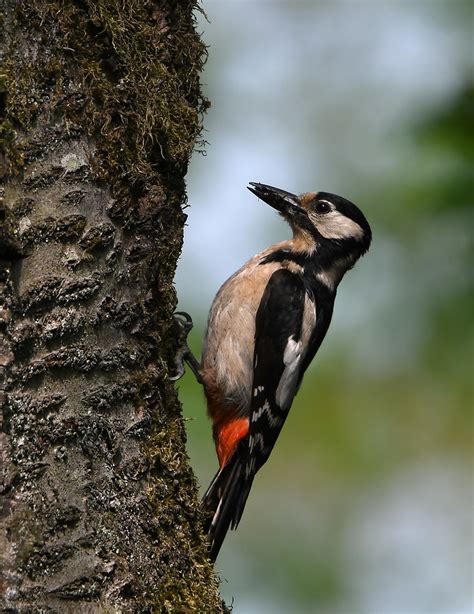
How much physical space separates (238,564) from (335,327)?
8.00ft

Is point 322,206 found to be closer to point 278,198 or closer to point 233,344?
point 278,198

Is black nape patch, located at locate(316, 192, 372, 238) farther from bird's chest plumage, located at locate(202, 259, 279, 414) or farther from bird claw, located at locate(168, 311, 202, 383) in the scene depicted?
bird claw, located at locate(168, 311, 202, 383)

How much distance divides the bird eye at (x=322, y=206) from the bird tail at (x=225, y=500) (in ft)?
5.20

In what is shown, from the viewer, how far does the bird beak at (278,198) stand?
5.25 metres

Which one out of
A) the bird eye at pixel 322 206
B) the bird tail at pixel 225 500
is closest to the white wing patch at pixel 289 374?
the bird tail at pixel 225 500

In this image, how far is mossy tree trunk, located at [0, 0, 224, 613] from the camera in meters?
2.76

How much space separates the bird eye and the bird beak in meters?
0.10

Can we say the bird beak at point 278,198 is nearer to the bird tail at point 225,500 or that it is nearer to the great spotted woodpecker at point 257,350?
the great spotted woodpecker at point 257,350

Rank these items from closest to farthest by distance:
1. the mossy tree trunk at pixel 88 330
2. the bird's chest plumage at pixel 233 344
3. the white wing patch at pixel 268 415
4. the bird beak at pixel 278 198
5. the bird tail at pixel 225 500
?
the mossy tree trunk at pixel 88 330 → the bird tail at pixel 225 500 → the white wing patch at pixel 268 415 → the bird's chest plumage at pixel 233 344 → the bird beak at pixel 278 198

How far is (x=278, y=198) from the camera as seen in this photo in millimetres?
5332

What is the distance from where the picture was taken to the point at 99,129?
320 centimetres

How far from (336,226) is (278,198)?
0.38 m

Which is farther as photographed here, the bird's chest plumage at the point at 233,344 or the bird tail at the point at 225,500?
the bird's chest plumage at the point at 233,344

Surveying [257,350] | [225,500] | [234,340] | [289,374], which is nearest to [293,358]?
[289,374]
